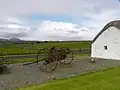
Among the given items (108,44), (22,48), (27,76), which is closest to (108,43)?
(108,44)

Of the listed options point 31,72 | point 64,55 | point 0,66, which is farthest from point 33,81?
point 64,55

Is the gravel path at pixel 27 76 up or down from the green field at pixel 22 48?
down

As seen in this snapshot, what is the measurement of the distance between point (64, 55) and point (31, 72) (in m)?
3.76

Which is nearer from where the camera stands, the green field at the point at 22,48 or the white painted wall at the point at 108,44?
the white painted wall at the point at 108,44

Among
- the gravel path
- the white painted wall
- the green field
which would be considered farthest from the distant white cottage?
the gravel path

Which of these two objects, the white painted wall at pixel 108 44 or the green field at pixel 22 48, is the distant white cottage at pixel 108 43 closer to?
the white painted wall at pixel 108 44

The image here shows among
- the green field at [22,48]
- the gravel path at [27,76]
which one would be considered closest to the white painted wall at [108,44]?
the green field at [22,48]

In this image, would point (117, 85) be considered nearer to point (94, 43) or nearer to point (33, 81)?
point (33, 81)

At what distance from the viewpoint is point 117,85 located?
9.95 m

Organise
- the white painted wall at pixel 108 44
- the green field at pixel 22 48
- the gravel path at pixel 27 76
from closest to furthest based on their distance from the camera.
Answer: the gravel path at pixel 27 76, the white painted wall at pixel 108 44, the green field at pixel 22 48

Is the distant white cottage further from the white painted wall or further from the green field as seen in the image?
the green field

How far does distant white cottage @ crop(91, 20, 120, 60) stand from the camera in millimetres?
26000

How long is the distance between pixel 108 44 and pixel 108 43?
0.13 metres

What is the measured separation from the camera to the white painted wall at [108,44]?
25.9 metres
